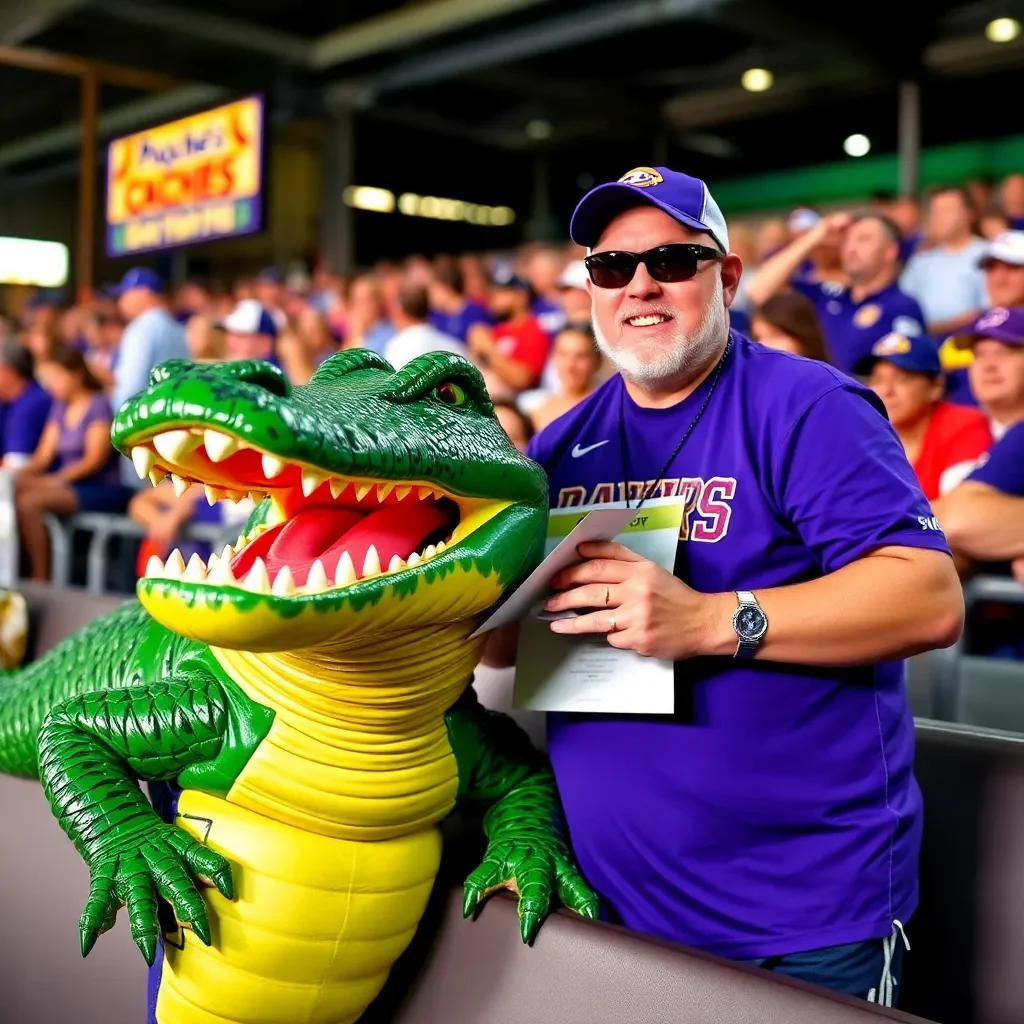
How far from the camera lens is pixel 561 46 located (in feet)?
31.2

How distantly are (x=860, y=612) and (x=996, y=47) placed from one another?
9.84 m

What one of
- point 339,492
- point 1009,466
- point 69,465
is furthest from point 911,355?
point 69,465

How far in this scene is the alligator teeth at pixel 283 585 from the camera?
1.04 m

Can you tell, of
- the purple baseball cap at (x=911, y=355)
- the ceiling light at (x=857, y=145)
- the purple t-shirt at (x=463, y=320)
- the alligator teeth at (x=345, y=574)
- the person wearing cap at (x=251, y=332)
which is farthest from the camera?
the ceiling light at (x=857, y=145)

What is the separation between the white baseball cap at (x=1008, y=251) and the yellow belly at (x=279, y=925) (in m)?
3.51

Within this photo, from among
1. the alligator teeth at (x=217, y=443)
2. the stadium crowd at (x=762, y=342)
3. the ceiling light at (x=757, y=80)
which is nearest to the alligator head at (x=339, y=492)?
the alligator teeth at (x=217, y=443)

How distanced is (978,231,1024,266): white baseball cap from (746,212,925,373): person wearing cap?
1.04 ft

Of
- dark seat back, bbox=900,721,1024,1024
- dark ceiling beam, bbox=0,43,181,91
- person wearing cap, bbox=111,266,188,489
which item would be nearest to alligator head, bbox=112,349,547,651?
dark seat back, bbox=900,721,1024,1024

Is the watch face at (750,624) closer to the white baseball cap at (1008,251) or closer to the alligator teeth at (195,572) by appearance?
the alligator teeth at (195,572)

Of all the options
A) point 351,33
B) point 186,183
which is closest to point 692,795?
point 186,183

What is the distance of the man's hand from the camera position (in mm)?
1235

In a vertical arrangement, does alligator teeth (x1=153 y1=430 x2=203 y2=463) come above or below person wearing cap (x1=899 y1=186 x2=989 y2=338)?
below

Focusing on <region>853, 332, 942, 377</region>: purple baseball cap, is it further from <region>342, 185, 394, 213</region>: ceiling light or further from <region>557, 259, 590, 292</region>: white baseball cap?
<region>342, 185, 394, 213</region>: ceiling light

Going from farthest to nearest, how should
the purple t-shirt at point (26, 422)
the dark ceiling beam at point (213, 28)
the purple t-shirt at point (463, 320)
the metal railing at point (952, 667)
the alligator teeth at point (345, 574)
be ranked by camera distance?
the dark ceiling beam at point (213, 28)
the purple t-shirt at point (463, 320)
the purple t-shirt at point (26, 422)
the metal railing at point (952, 667)
the alligator teeth at point (345, 574)
